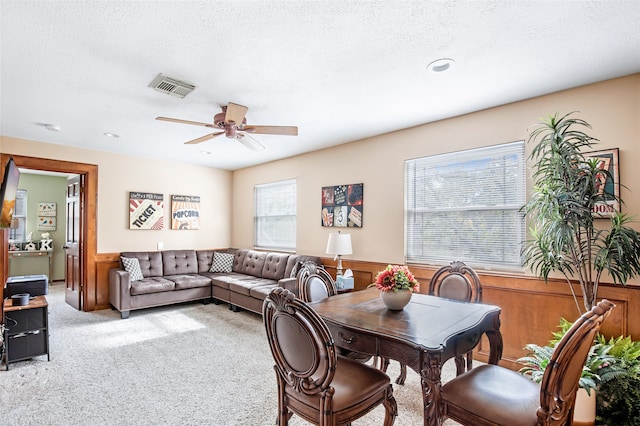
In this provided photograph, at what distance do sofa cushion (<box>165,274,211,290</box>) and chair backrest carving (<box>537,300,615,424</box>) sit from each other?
5011 mm

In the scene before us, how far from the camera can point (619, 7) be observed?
74.7 inches

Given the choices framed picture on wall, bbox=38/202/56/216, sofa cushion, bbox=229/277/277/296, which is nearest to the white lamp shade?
sofa cushion, bbox=229/277/277/296

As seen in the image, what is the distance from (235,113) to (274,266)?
3.00 meters

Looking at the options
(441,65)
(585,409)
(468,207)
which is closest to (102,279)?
(468,207)

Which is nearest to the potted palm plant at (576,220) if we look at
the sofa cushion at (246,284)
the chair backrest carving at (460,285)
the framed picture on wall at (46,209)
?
the chair backrest carving at (460,285)

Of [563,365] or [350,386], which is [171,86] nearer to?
[350,386]

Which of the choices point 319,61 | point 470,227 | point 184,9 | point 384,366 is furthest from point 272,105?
point 384,366

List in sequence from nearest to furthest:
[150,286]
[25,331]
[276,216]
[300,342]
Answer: [300,342] → [25,331] → [150,286] → [276,216]

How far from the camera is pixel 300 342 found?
5.21ft

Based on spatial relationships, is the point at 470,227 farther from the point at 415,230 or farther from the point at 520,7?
the point at 520,7

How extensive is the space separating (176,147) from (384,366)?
14.1 ft

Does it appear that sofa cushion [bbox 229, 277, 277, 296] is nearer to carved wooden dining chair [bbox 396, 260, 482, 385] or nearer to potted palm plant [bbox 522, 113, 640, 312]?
carved wooden dining chair [bbox 396, 260, 482, 385]

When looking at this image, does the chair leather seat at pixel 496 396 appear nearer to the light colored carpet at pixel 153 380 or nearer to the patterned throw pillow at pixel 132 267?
the light colored carpet at pixel 153 380

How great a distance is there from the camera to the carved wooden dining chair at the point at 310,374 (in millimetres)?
1536
